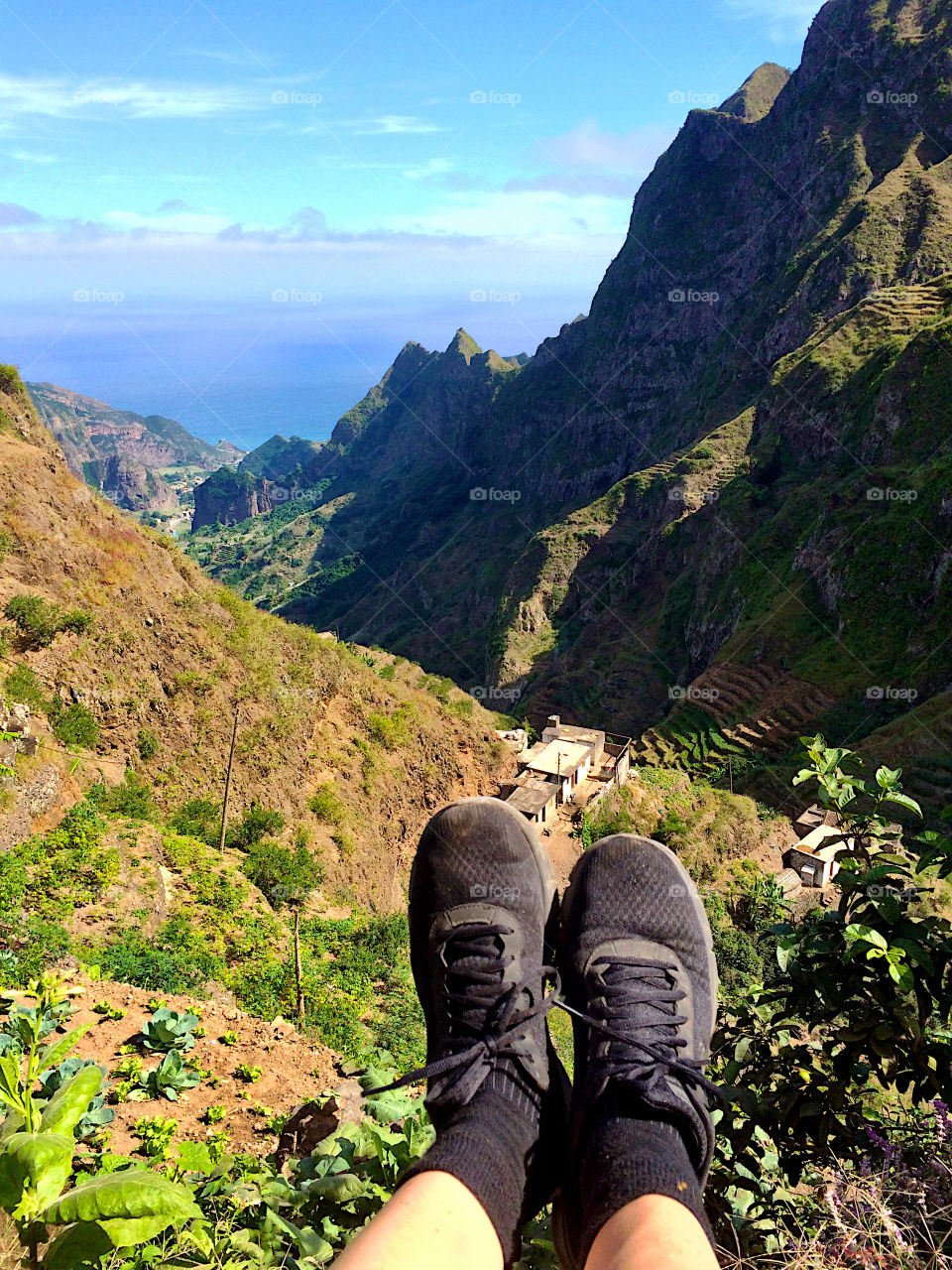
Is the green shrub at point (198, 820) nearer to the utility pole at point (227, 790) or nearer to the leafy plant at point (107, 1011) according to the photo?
the utility pole at point (227, 790)

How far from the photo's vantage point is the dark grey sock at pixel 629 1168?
210 centimetres

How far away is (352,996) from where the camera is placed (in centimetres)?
972

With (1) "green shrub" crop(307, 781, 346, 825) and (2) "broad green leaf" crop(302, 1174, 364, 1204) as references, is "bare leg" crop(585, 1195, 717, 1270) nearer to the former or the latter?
(2) "broad green leaf" crop(302, 1174, 364, 1204)

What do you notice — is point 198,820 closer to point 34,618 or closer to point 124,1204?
point 34,618

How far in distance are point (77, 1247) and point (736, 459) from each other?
65.2 m

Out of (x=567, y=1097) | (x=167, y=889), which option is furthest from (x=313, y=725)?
(x=567, y=1097)

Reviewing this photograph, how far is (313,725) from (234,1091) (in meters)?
12.1

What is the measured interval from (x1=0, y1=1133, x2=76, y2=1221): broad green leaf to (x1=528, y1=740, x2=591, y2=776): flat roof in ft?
68.3

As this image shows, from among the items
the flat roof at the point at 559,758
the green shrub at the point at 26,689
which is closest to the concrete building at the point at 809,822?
the flat roof at the point at 559,758

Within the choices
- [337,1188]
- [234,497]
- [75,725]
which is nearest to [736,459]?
[75,725]

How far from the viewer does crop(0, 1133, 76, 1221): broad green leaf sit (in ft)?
5.98

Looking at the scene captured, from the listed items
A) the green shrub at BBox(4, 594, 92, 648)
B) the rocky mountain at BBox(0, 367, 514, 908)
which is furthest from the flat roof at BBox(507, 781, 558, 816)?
the green shrub at BBox(4, 594, 92, 648)

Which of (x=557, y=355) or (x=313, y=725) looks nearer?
(x=313, y=725)

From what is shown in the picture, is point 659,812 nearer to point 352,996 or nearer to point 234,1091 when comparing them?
point 352,996
